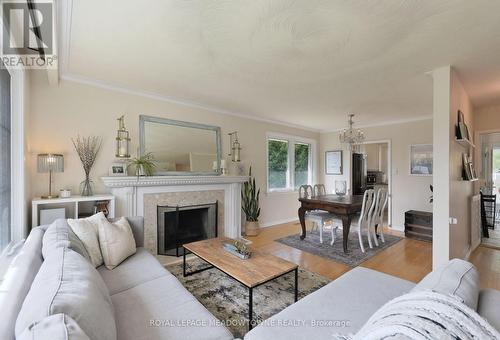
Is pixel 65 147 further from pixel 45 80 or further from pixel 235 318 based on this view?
pixel 235 318

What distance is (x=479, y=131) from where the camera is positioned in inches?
156

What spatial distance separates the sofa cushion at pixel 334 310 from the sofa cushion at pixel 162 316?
0.26 metres

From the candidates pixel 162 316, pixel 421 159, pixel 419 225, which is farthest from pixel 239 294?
pixel 421 159

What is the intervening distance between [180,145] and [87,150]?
122 centimetres

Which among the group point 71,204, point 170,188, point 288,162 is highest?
point 288,162

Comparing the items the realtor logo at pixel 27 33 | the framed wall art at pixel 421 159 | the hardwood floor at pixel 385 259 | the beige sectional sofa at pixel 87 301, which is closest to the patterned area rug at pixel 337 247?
the hardwood floor at pixel 385 259

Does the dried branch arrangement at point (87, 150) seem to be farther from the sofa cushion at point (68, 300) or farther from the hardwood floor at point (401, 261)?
the hardwood floor at point (401, 261)

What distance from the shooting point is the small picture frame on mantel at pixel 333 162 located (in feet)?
19.3

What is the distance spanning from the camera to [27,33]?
1.81m

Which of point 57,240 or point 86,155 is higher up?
point 86,155

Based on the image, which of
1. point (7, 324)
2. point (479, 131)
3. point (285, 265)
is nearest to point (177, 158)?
point (285, 265)

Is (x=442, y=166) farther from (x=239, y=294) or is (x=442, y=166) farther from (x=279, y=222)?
(x=279, y=222)

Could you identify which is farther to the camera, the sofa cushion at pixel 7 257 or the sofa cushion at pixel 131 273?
the sofa cushion at pixel 131 273

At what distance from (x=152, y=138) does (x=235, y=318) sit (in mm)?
2583
